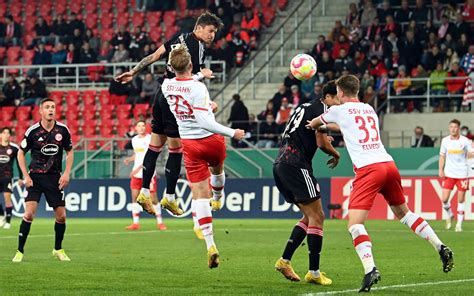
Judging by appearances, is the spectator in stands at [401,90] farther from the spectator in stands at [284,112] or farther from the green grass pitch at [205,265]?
the green grass pitch at [205,265]

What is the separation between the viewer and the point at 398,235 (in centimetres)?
2153

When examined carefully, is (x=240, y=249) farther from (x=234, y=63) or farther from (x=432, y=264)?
(x=234, y=63)

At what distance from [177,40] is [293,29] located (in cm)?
2379

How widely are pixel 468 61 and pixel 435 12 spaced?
372 centimetres

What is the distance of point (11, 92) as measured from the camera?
127ft

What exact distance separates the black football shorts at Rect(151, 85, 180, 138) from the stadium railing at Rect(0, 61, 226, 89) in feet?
72.4

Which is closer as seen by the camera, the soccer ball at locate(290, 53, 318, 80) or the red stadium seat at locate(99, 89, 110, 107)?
the soccer ball at locate(290, 53, 318, 80)

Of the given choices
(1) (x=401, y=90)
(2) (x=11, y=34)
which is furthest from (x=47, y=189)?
(2) (x=11, y=34)

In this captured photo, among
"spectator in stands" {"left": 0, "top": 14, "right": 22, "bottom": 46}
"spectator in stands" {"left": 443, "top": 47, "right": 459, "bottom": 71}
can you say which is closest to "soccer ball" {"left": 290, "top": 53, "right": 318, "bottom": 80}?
"spectator in stands" {"left": 443, "top": 47, "right": 459, "bottom": 71}

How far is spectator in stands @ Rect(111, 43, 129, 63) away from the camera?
38.7 m

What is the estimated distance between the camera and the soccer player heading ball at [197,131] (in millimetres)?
12672

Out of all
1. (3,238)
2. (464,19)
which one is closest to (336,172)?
(464,19)

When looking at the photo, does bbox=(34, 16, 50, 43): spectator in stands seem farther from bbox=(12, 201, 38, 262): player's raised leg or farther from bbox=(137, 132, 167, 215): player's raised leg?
bbox=(137, 132, 167, 215): player's raised leg

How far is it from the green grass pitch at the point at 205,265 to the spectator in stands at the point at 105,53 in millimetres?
16098
